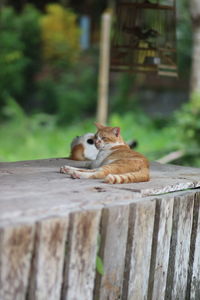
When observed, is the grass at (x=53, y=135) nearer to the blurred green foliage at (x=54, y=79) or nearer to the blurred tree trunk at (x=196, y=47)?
the blurred green foliage at (x=54, y=79)

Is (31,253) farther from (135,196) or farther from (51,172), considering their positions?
(51,172)

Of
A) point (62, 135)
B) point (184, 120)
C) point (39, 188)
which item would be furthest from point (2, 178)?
point (62, 135)

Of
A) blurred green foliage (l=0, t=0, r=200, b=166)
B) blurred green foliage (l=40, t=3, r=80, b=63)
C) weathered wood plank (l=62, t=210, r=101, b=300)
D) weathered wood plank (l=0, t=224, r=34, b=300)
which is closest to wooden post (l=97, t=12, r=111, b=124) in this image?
blurred green foliage (l=0, t=0, r=200, b=166)

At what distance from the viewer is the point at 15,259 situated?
98.0 inches

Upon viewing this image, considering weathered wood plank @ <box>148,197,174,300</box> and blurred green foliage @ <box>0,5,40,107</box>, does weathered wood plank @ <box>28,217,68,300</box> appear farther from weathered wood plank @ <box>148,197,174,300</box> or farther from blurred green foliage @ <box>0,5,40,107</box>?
blurred green foliage @ <box>0,5,40,107</box>

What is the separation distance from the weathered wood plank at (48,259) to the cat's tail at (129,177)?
888 millimetres

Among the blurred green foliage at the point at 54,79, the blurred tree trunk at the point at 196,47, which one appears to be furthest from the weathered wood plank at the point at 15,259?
the blurred green foliage at the point at 54,79

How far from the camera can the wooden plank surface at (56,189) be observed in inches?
106

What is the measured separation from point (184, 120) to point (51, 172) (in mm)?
5914

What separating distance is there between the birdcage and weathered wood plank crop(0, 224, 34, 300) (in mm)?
3066

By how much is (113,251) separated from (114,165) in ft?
2.78

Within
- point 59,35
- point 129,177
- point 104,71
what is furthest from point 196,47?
point 129,177

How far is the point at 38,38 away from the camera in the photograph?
53.5ft

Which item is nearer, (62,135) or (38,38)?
(62,135)
